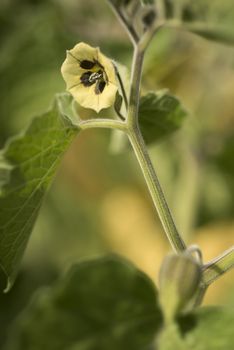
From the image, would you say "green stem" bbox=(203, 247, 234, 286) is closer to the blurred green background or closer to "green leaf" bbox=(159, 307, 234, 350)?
"green leaf" bbox=(159, 307, 234, 350)

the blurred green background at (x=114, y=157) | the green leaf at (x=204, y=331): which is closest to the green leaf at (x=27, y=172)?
the green leaf at (x=204, y=331)

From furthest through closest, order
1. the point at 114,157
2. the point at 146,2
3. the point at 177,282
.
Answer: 1. the point at 114,157
2. the point at 146,2
3. the point at 177,282

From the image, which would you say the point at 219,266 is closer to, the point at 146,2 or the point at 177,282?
the point at 177,282

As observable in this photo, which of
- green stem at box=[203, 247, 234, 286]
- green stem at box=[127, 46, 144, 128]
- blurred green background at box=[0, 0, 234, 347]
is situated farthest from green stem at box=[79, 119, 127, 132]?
blurred green background at box=[0, 0, 234, 347]

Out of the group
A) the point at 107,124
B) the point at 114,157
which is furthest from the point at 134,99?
the point at 114,157

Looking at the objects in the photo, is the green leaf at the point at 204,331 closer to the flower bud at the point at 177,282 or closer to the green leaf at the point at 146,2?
the flower bud at the point at 177,282
